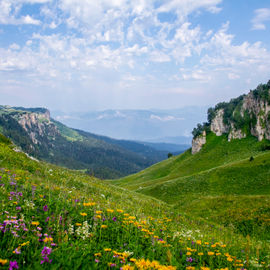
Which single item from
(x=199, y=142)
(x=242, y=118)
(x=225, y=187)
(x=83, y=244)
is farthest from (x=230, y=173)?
(x=83, y=244)

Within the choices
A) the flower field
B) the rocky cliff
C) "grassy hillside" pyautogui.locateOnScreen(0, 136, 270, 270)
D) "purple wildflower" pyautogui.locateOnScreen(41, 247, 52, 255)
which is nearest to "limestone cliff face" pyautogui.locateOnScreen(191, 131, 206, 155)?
the rocky cliff

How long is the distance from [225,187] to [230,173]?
21.0 ft

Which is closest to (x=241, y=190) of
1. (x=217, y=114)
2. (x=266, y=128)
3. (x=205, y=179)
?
(x=205, y=179)

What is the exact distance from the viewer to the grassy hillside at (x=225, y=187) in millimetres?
25953

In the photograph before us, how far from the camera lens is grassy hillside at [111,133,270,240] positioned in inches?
1022

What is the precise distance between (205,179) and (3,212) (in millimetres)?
58111

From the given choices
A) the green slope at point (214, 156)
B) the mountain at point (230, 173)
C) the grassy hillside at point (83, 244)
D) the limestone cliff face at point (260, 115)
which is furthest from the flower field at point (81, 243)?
the limestone cliff face at point (260, 115)

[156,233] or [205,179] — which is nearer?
[156,233]

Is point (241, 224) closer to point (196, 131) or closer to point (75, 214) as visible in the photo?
point (75, 214)

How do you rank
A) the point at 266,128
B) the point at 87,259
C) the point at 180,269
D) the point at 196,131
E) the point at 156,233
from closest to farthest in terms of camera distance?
the point at 87,259 → the point at 180,269 → the point at 156,233 → the point at 266,128 → the point at 196,131

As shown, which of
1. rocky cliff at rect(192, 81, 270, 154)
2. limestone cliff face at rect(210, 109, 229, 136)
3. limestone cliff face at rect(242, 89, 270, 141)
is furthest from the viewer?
limestone cliff face at rect(210, 109, 229, 136)

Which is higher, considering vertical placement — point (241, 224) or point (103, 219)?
point (103, 219)

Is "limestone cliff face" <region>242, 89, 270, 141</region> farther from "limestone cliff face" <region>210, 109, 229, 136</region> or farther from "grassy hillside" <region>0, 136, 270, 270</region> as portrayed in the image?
"grassy hillside" <region>0, 136, 270, 270</region>

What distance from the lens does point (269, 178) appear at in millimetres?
47125
